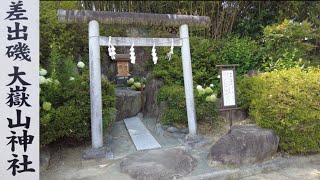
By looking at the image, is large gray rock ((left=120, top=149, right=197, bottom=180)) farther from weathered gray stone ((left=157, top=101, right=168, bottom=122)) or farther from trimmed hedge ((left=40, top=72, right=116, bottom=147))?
weathered gray stone ((left=157, top=101, right=168, bottom=122))

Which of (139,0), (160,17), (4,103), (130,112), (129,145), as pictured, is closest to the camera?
(4,103)

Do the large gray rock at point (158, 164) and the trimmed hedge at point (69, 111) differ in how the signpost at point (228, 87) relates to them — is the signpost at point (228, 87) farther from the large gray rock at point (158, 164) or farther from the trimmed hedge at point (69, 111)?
the trimmed hedge at point (69, 111)

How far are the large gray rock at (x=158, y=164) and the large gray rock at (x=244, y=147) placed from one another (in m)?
0.45

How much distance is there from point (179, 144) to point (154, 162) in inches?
44.9

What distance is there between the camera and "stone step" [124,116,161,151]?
498 cm

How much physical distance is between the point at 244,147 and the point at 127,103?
372 centimetres

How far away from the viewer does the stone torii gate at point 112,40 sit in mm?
4344

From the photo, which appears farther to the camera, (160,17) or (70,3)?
(70,3)

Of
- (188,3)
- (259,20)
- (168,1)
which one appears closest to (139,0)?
(168,1)

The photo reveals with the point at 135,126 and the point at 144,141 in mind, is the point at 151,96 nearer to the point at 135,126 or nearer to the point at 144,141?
the point at 135,126

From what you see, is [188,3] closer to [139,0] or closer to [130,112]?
[139,0]

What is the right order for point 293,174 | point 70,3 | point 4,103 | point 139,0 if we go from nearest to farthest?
point 4,103 → point 293,174 → point 70,3 → point 139,0

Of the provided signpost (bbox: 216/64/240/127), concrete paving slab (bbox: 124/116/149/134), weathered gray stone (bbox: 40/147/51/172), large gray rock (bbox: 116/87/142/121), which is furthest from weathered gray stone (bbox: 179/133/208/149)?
weathered gray stone (bbox: 40/147/51/172)

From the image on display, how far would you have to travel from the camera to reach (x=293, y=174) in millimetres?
3969
